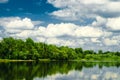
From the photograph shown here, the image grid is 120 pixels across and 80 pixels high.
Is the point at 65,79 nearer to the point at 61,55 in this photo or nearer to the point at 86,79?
the point at 86,79

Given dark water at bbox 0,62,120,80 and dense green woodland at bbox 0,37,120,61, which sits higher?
dense green woodland at bbox 0,37,120,61

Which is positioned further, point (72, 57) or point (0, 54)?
point (72, 57)

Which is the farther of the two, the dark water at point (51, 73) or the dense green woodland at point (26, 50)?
the dense green woodland at point (26, 50)

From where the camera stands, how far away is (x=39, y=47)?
138375mm

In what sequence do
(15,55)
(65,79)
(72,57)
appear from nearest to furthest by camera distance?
(65,79), (15,55), (72,57)

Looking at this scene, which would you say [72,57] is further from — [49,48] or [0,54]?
[0,54]

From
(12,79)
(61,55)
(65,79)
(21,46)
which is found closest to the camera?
(12,79)

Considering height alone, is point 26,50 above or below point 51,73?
above

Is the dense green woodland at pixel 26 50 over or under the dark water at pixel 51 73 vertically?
over

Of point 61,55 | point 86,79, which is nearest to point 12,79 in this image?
point 86,79

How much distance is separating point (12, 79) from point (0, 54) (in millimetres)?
79054

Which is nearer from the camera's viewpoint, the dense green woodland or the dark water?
the dark water

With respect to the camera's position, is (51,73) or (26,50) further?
(26,50)

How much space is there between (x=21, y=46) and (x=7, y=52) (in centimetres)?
972
